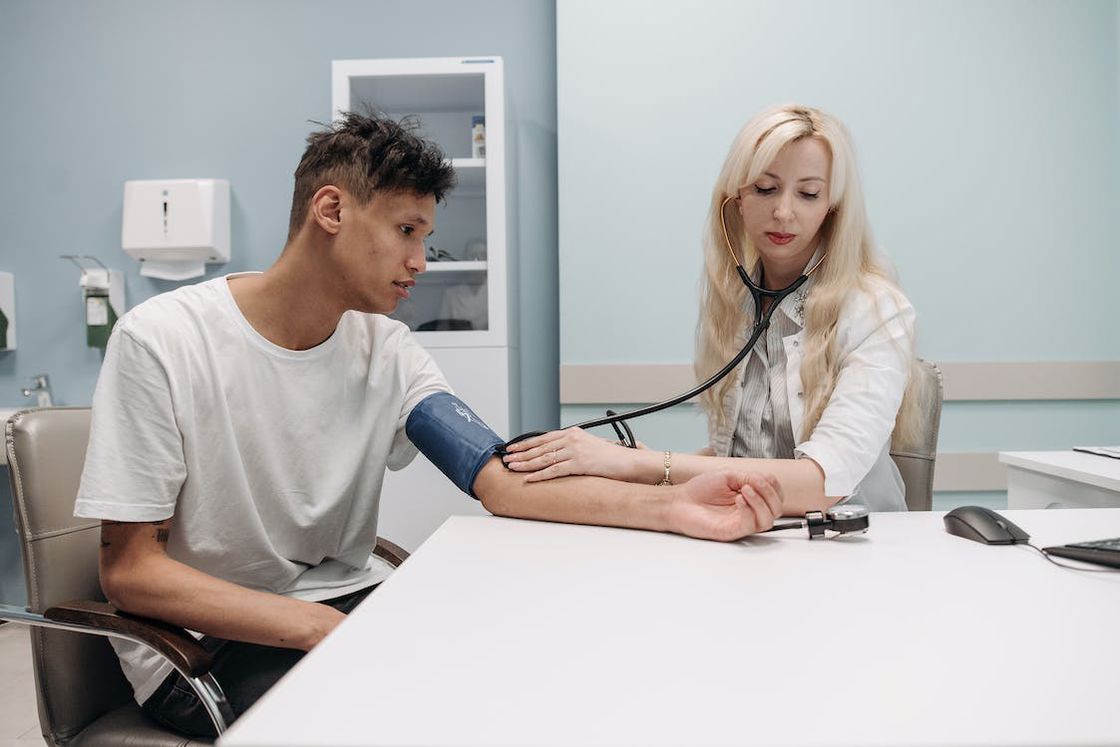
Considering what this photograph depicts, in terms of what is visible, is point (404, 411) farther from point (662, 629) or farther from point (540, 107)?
point (540, 107)

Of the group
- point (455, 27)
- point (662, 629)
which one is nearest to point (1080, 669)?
point (662, 629)

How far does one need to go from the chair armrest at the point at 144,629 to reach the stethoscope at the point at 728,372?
1.59ft

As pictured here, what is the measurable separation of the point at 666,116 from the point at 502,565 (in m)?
1.99

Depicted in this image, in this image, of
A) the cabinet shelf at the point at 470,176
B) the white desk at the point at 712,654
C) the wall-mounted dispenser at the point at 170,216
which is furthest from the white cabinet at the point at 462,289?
the white desk at the point at 712,654

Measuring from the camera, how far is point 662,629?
1.96ft

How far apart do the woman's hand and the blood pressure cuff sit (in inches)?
1.7

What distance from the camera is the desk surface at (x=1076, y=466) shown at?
54.7 inches

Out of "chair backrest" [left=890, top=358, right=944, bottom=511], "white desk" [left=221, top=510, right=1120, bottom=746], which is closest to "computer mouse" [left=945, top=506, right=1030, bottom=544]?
"white desk" [left=221, top=510, right=1120, bottom=746]

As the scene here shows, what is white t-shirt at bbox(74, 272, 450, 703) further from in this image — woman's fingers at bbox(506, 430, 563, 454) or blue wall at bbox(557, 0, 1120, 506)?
blue wall at bbox(557, 0, 1120, 506)

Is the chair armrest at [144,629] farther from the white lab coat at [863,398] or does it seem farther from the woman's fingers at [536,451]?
the white lab coat at [863,398]

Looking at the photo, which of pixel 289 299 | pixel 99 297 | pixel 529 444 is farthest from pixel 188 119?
pixel 529 444

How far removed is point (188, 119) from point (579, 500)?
8.01ft

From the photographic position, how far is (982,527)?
917 mm

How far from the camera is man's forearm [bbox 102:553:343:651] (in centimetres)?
94
